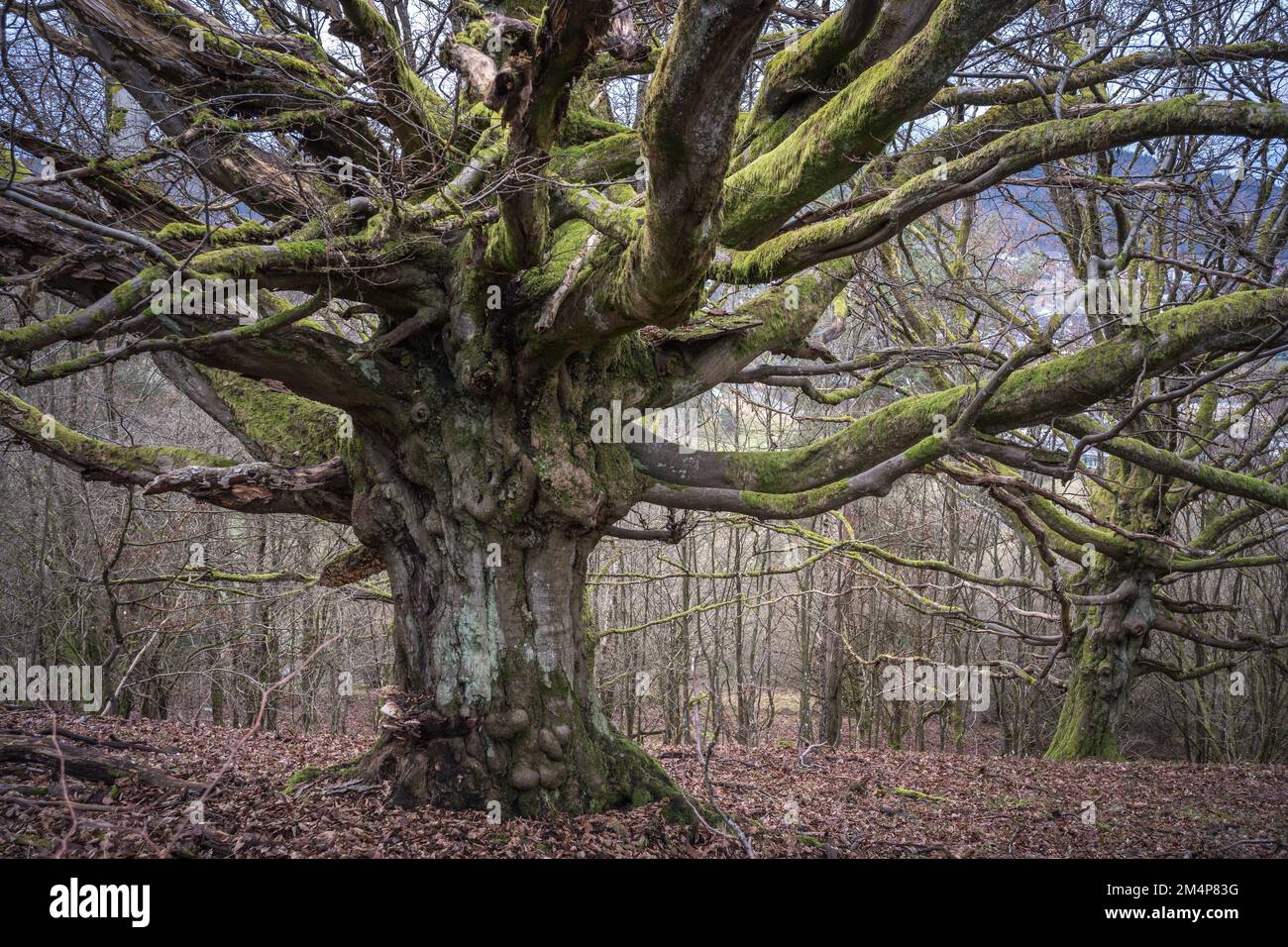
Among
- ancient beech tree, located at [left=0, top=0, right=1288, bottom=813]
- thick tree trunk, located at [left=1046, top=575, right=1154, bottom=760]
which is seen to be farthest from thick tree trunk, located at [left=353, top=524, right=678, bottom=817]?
thick tree trunk, located at [left=1046, top=575, right=1154, bottom=760]

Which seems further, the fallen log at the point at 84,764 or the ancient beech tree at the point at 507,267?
the fallen log at the point at 84,764

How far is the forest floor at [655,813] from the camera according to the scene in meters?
3.96

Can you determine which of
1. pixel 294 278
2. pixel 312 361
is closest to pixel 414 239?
pixel 294 278

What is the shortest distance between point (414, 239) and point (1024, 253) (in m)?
9.26

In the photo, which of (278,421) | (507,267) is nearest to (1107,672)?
(507,267)

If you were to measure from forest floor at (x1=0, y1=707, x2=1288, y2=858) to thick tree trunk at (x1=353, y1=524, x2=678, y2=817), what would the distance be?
7.9 inches

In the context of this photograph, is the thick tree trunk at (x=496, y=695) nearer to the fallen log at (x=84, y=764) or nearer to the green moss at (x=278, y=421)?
the green moss at (x=278, y=421)

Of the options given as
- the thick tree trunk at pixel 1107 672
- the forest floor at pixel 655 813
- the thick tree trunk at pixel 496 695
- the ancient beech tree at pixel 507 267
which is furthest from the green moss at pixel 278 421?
the thick tree trunk at pixel 1107 672

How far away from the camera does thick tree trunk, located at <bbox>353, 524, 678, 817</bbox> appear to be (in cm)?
486

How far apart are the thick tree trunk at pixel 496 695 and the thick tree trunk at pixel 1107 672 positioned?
22.6 ft

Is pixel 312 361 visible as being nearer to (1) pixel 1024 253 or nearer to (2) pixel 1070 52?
(2) pixel 1070 52

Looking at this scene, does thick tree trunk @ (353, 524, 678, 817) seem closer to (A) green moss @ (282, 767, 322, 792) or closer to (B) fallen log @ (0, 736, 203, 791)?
(A) green moss @ (282, 767, 322, 792)
